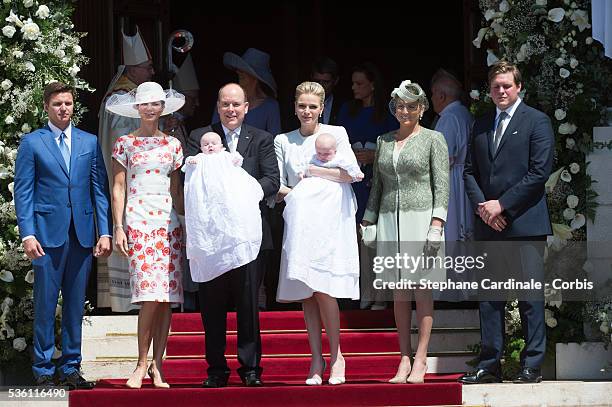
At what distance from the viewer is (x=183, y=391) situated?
332 inches

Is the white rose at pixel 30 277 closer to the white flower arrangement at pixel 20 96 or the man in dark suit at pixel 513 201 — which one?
the white flower arrangement at pixel 20 96

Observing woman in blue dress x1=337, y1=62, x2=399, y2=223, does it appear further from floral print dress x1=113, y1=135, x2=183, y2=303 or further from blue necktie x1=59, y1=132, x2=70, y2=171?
blue necktie x1=59, y1=132, x2=70, y2=171

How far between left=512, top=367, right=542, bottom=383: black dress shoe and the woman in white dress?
3.54 ft

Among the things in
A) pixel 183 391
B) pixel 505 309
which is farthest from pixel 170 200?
pixel 505 309

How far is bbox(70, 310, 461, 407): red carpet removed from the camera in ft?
27.6

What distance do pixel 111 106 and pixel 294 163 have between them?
4.02 ft

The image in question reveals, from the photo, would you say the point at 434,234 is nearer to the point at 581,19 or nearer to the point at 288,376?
the point at 288,376

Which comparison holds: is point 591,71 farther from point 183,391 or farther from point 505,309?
point 183,391

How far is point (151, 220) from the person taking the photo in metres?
8.74

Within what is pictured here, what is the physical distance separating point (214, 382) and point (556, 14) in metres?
3.42

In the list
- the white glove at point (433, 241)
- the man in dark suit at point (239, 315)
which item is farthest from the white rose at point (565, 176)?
the man in dark suit at point (239, 315)

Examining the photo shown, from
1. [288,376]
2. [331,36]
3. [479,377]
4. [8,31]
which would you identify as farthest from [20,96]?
[331,36]

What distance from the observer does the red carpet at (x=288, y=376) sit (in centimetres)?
842

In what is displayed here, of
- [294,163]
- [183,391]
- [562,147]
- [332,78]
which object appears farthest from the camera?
[332,78]
